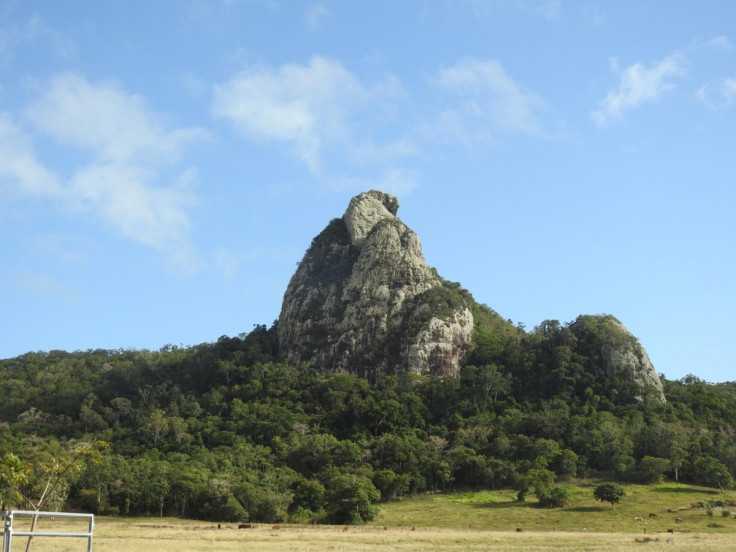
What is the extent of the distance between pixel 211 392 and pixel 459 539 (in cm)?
8209

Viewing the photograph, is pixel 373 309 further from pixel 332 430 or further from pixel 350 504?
pixel 350 504

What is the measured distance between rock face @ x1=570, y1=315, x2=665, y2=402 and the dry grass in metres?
65.9

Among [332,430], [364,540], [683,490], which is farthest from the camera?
[332,430]

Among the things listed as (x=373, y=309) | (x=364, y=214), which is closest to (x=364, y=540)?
(x=373, y=309)

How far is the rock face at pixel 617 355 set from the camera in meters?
115

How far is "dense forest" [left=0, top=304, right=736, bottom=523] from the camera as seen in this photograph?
75.4 m

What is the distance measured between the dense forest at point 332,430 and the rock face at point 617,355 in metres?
2.21

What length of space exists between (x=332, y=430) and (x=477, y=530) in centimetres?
5831

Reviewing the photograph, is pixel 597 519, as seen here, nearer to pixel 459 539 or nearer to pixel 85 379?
pixel 459 539

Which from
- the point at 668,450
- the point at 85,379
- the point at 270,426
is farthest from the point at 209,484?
the point at 85,379

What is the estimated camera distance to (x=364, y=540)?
154ft

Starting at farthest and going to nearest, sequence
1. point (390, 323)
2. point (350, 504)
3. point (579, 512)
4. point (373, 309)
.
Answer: point (373, 309)
point (390, 323)
point (579, 512)
point (350, 504)

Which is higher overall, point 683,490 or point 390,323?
point 390,323

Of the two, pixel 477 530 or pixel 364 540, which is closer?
pixel 364 540
